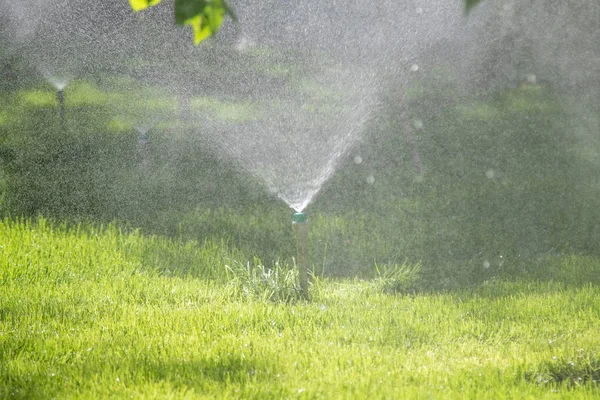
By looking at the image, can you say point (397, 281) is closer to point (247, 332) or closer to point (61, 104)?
point (247, 332)

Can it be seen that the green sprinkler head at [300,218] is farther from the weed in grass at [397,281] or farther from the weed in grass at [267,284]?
the weed in grass at [397,281]

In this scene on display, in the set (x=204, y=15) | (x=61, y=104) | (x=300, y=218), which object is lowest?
(x=300, y=218)

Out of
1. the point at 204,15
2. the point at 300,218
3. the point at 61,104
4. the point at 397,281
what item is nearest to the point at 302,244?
the point at 300,218

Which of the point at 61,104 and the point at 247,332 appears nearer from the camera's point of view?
the point at 247,332

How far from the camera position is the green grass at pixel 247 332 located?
10.2ft

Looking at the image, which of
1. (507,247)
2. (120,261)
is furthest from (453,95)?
(120,261)

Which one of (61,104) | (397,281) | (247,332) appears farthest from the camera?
(61,104)

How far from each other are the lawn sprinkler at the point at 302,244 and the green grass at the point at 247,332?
0.12 m

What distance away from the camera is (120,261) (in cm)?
519

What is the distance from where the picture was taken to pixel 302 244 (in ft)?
14.4

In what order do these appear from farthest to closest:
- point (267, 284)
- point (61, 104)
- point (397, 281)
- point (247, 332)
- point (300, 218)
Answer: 1. point (61, 104)
2. point (397, 281)
3. point (267, 284)
4. point (300, 218)
5. point (247, 332)

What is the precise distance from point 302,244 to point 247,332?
28.0 inches

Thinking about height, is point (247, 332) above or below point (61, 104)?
below

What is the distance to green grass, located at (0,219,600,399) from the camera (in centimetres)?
312
